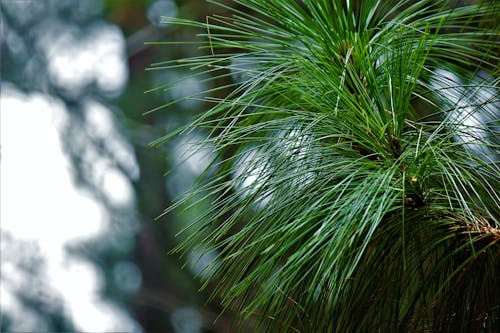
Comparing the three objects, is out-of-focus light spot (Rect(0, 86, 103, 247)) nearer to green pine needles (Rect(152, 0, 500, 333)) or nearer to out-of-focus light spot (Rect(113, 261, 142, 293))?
out-of-focus light spot (Rect(113, 261, 142, 293))

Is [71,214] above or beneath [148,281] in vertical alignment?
above

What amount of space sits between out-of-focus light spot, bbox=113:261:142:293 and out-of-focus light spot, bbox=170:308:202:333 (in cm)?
29

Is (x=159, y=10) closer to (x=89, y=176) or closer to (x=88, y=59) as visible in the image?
(x=88, y=59)

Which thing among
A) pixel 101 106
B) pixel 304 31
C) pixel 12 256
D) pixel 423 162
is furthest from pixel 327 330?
pixel 101 106

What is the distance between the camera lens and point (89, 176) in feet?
11.8

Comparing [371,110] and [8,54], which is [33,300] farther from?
[371,110]

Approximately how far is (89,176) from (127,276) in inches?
23.2

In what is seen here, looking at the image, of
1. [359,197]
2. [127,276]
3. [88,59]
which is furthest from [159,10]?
[359,197]

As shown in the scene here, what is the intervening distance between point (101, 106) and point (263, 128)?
3.09 meters

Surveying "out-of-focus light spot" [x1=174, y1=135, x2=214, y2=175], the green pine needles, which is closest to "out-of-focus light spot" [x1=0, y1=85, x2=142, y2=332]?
"out-of-focus light spot" [x1=174, y1=135, x2=214, y2=175]

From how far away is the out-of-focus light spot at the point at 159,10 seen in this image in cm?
303

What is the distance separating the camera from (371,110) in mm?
671

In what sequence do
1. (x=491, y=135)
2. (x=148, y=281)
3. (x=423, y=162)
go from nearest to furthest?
(x=423, y=162)
(x=491, y=135)
(x=148, y=281)

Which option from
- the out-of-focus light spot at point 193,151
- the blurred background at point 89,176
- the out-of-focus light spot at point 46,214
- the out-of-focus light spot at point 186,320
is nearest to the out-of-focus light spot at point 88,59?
the blurred background at point 89,176
